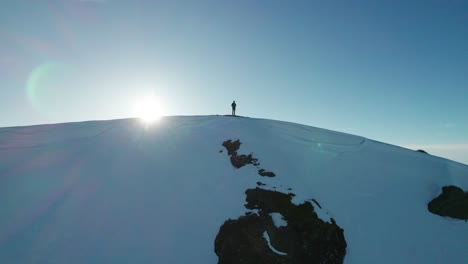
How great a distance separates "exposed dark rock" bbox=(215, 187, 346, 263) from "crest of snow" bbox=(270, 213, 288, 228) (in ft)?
0.62

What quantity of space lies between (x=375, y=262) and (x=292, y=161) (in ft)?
28.7

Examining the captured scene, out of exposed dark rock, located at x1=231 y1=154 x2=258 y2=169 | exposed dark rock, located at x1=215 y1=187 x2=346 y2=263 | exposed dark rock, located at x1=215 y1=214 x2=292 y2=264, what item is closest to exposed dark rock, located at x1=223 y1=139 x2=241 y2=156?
exposed dark rock, located at x1=231 y1=154 x2=258 y2=169

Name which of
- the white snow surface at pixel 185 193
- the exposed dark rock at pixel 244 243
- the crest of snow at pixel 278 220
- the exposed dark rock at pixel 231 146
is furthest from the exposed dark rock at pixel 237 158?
the exposed dark rock at pixel 244 243

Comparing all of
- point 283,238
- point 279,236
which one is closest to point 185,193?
point 279,236

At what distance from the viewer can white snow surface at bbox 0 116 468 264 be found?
12547 mm

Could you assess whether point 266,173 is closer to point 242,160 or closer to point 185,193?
point 242,160

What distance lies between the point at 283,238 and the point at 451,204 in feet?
36.9

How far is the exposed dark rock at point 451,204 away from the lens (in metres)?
16.2

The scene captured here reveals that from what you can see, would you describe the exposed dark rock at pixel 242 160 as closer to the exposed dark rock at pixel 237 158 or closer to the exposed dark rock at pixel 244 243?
the exposed dark rock at pixel 237 158

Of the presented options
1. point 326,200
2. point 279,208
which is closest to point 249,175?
point 279,208

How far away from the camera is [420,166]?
21703mm

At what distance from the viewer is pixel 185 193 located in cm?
1599

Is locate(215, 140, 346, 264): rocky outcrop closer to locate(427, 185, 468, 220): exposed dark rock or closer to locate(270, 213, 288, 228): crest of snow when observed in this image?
locate(270, 213, 288, 228): crest of snow

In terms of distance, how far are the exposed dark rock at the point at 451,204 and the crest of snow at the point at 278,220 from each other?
31.6 feet
